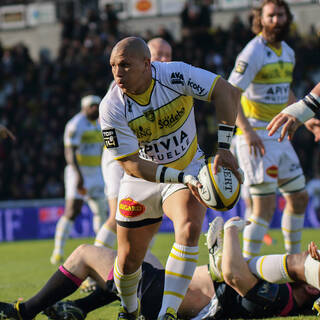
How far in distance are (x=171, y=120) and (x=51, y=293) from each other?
1528 mm

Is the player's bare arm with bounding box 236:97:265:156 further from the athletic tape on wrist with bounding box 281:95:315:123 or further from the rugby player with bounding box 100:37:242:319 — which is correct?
the athletic tape on wrist with bounding box 281:95:315:123

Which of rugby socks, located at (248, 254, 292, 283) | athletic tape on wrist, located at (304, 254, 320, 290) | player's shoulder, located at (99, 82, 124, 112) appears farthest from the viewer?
rugby socks, located at (248, 254, 292, 283)

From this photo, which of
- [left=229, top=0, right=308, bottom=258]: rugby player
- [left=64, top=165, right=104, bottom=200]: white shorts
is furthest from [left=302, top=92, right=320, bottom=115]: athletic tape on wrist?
[left=64, top=165, right=104, bottom=200]: white shorts

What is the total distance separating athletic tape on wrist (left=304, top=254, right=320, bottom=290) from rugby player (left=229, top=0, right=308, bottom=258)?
7.29ft

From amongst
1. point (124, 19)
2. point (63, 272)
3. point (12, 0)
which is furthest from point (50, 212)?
point (12, 0)

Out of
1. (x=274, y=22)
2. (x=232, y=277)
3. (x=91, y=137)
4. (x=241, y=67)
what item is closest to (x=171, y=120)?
(x=232, y=277)

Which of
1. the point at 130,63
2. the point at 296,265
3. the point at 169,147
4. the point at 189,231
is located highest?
the point at 130,63

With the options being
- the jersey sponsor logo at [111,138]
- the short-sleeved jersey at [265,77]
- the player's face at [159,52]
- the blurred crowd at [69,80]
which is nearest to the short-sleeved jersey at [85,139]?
the player's face at [159,52]

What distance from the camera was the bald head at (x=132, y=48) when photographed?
4297 millimetres

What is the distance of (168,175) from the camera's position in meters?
4.14

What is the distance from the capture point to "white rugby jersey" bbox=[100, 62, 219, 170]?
14.4 feet

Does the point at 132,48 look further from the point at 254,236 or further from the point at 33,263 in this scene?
the point at 33,263

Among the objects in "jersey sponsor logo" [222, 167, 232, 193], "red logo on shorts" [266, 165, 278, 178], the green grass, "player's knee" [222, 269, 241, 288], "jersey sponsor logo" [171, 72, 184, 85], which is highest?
"jersey sponsor logo" [171, 72, 184, 85]

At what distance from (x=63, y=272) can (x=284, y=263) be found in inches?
63.6
